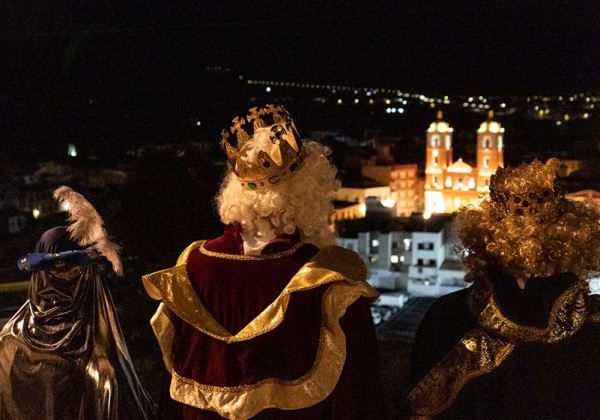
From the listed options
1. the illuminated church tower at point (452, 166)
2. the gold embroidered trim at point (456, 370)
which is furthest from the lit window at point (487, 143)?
the gold embroidered trim at point (456, 370)

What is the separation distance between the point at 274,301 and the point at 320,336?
0.17m

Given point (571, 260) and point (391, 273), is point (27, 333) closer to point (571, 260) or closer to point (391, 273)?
point (571, 260)

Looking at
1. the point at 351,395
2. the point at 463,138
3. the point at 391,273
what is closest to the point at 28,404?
the point at 351,395

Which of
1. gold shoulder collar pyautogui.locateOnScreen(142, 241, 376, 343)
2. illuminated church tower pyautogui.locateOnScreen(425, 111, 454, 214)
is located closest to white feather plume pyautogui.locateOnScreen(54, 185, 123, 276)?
gold shoulder collar pyautogui.locateOnScreen(142, 241, 376, 343)

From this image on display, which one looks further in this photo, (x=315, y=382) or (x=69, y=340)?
(x=69, y=340)

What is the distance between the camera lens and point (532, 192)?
1.89m

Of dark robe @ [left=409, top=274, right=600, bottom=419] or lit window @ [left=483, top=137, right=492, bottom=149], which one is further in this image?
lit window @ [left=483, top=137, right=492, bottom=149]

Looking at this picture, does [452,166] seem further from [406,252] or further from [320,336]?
[320,336]

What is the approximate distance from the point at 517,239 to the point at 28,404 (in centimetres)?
187

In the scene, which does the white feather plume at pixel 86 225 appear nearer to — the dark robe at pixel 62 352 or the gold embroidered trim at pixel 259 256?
the dark robe at pixel 62 352

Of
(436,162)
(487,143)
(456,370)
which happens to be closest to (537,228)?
(456,370)

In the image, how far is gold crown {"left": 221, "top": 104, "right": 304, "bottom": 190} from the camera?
201cm

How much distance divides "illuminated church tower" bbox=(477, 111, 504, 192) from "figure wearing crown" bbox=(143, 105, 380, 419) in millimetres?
3160

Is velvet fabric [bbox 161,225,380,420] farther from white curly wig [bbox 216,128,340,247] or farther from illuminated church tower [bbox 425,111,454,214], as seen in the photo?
illuminated church tower [bbox 425,111,454,214]
